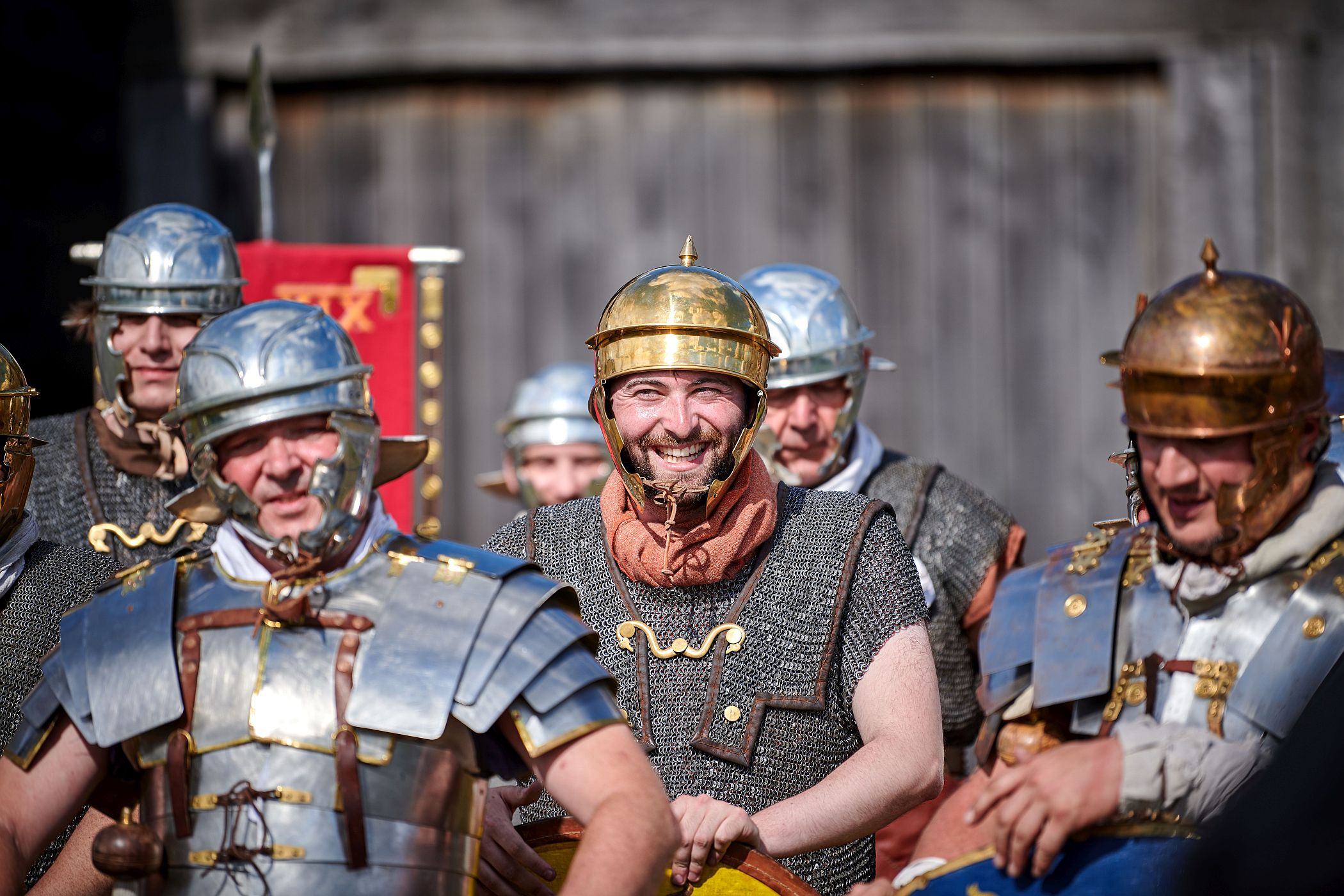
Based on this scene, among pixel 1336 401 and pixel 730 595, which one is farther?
pixel 730 595

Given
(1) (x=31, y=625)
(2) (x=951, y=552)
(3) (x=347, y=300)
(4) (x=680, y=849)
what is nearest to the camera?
(4) (x=680, y=849)

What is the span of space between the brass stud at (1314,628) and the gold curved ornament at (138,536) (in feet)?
10.8

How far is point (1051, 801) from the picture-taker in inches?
135

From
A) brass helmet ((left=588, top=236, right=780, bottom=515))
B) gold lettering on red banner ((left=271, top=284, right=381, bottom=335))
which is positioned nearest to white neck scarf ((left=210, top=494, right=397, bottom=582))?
brass helmet ((left=588, top=236, right=780, bottom=515))

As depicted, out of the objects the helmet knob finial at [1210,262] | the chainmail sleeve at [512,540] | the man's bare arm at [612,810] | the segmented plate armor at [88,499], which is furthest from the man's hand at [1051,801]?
the segmented plate armor at [88,499]

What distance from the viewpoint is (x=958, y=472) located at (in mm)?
8102

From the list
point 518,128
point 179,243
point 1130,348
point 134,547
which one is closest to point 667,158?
point 518,128

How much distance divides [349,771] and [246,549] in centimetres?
53

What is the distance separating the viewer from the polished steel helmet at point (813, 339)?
20.1ft

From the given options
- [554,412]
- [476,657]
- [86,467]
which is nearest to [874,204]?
[554,412]

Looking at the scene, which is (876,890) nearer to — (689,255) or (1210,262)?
(1210,262)

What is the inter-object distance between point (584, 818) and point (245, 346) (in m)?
1.06

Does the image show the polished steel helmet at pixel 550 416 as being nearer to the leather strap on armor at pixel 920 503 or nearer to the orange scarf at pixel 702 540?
the leather strap on armor at pixel 920 503

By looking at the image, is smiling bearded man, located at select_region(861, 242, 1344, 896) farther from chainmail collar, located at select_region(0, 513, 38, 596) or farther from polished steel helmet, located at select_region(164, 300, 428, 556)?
chainmail collar, located at select_region(0, 513, 38, 596)
